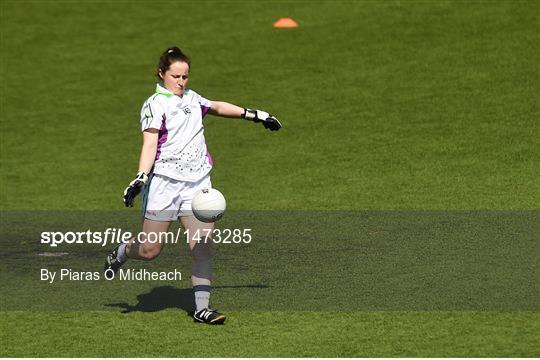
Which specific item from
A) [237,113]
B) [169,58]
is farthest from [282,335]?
[169,58]

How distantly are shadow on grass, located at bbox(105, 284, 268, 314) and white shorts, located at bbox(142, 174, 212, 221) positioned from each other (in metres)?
1.01

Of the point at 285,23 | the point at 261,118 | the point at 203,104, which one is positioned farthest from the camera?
the point at 285,23

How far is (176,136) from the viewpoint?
11.2 m

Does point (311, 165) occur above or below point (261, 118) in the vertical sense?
above

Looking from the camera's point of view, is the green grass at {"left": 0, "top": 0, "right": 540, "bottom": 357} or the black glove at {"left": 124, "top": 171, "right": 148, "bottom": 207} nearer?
the black glove at {"left": 124, "top": 171, "right": 148, "bottom": 207}

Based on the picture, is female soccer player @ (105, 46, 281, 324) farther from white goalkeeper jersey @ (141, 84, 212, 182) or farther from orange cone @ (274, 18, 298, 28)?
orange cone @ (274, 18, 298, 28)

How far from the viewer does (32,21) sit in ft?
90.3

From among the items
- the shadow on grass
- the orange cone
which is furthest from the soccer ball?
the orange cone

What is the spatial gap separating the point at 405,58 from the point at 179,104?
42.1ft

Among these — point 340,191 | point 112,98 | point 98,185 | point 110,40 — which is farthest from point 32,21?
point 340,191

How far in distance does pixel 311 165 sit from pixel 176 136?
7.45 meters

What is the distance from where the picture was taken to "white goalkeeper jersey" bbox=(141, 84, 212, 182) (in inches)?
438

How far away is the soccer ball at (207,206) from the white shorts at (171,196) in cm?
12

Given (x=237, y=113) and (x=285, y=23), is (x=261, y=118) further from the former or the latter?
(x=285, y=23)
